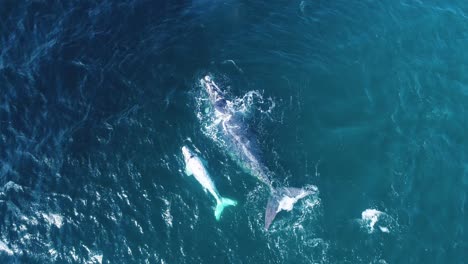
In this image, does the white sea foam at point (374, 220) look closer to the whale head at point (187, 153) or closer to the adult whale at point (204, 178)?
the adult whale at point (204, 178)

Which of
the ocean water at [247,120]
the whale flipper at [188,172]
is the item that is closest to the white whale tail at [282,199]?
the ocean water at [247,120]

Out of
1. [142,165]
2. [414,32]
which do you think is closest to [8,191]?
[142,165]

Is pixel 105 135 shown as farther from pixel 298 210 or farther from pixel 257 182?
pixel 298 210

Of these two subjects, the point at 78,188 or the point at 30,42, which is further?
the point at 30,42

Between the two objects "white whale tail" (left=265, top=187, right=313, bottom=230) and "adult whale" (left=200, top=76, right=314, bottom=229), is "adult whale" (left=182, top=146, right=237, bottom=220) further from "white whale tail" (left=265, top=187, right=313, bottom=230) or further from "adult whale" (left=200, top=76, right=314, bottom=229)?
"adult whale" (left=200, top=76, right=314, bottom=229)

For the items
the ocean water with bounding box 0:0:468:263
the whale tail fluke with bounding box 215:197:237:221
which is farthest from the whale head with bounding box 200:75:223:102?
the whale tail fluke with bounding box 215:197:237:221

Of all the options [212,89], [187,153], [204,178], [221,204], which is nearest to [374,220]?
[221,204]

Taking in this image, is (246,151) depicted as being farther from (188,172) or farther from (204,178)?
(188,172)
